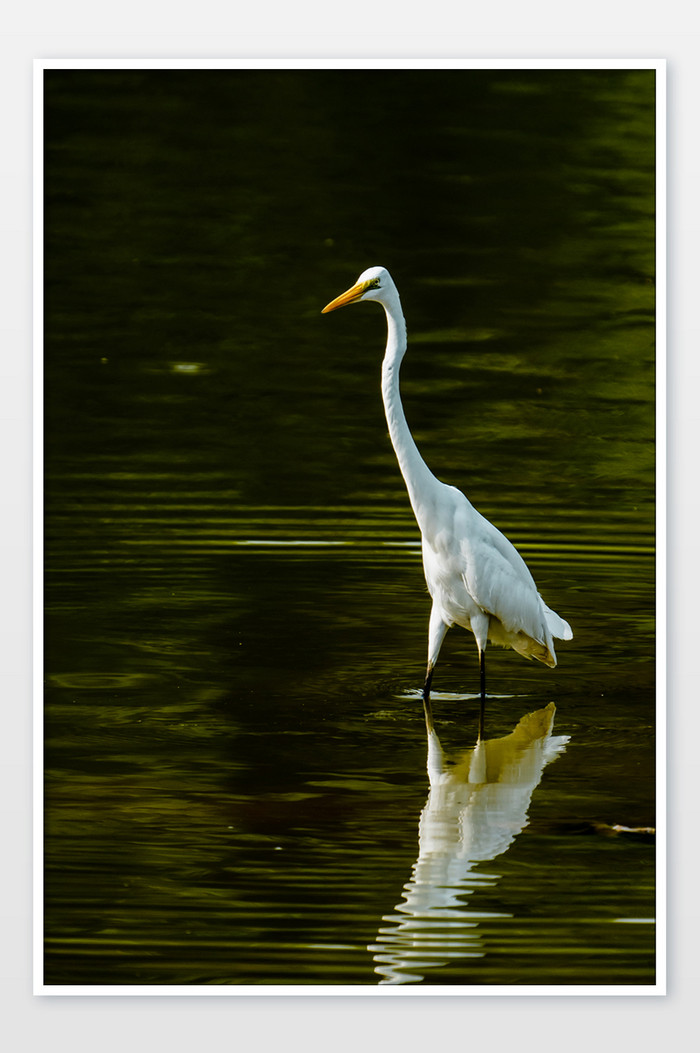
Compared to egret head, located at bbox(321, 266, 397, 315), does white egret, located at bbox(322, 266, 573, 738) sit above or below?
below

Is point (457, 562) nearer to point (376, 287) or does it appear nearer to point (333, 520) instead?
point (376, 287)

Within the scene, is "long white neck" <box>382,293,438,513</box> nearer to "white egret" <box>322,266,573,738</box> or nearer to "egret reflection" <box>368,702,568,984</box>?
"white egret" <box>322,266,573,738</box>

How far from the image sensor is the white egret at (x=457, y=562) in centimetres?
505

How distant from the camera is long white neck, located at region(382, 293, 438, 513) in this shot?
4988mm

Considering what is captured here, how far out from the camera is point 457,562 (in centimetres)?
515

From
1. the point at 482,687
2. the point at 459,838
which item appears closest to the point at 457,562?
the point at 482,687

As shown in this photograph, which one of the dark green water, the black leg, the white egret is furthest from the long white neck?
the dark green water

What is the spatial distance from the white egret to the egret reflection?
0.17m

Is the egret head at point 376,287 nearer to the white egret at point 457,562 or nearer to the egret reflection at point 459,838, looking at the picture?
the white egret at point 457,562

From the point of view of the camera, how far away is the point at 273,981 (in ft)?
12.7

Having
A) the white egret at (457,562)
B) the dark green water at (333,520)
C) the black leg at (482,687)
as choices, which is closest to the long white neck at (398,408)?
the white egret at (457,562)
